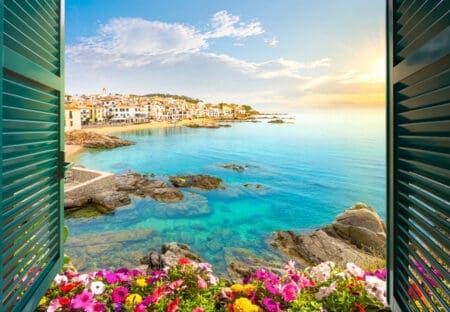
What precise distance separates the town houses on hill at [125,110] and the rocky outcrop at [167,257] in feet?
89.2

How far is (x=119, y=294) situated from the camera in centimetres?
147

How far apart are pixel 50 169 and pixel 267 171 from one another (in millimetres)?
17586

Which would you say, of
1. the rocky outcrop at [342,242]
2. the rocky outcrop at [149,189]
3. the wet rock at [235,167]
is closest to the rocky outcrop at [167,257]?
the rocky outcrop at [342,242]

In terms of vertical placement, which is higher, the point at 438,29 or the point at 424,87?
the point at 438,29

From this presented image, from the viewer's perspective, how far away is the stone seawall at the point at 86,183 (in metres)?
9.35

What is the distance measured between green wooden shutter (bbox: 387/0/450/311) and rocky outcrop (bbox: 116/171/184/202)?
32.2 ft

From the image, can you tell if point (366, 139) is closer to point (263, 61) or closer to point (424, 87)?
point (263, 61)

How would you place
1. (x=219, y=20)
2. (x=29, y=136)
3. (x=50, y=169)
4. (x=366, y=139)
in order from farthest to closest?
(x=366, y=139), (x=219, y=20), (x=50, y=169), (x=29, y=136)

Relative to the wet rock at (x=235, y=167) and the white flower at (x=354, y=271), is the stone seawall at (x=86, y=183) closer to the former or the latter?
the wet rock at (x=235, y=167)

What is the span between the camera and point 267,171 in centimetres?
1852

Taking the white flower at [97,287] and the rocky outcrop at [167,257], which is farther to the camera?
the rocky outcrop at [167,257]

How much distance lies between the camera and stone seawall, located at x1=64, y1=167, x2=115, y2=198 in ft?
30.7

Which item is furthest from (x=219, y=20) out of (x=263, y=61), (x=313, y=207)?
(x=313, y=207)

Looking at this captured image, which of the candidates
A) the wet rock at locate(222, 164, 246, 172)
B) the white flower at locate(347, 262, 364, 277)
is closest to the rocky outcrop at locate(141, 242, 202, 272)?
the white flower at locate(347, 262, 364, 277)
